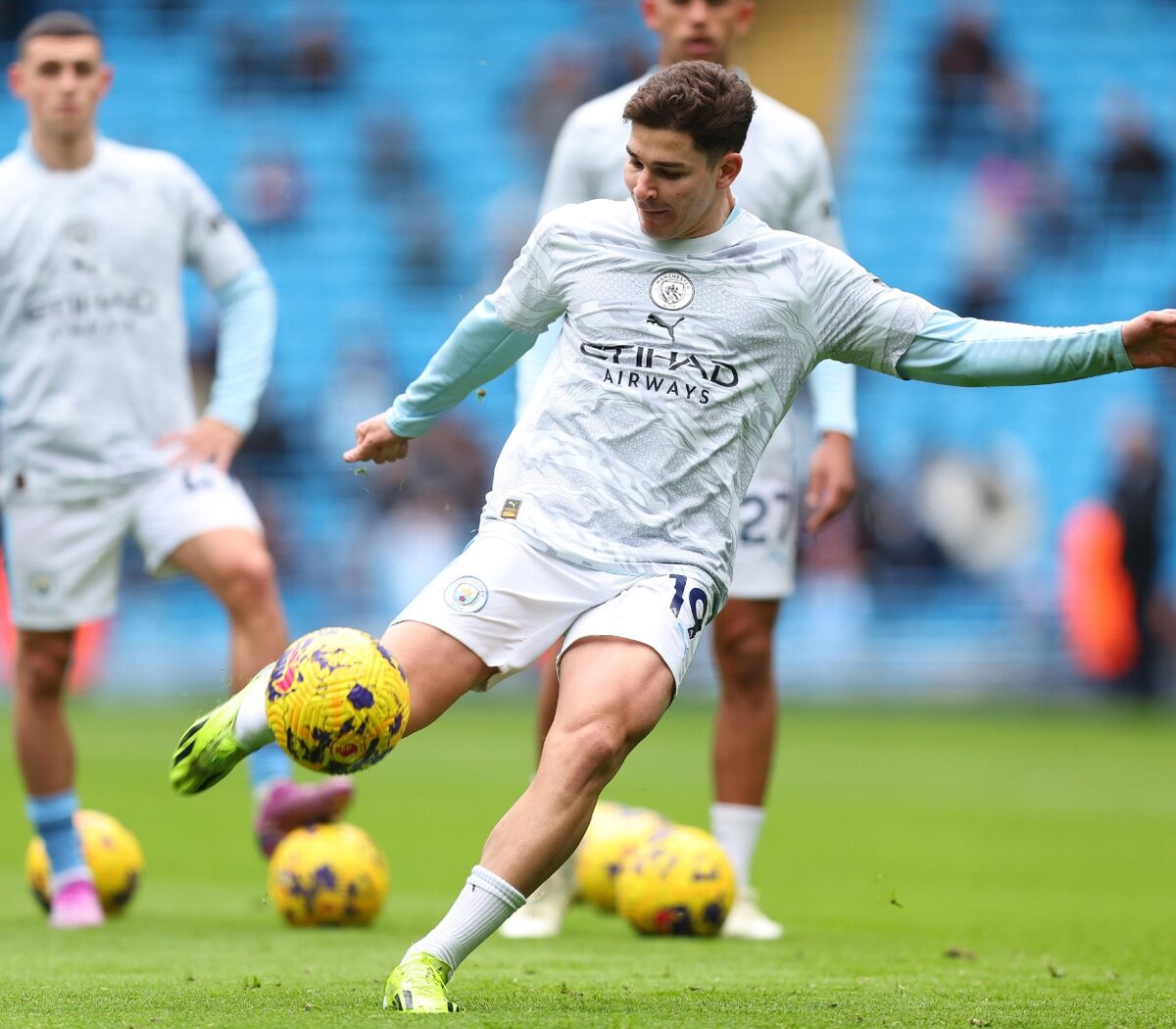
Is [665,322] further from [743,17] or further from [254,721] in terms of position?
[743,17]

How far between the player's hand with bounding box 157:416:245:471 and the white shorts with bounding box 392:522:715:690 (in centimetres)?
269

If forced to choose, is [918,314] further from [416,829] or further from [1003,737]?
[1003,737]

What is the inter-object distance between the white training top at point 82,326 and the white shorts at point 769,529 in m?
2.31

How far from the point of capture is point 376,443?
565 centimetres

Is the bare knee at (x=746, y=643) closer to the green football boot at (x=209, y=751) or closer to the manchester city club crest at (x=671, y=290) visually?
the manchester city club crest at (x=671, y=290)

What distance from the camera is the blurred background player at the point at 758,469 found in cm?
717

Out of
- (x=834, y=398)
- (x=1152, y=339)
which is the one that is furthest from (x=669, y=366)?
(x=834, y=398)

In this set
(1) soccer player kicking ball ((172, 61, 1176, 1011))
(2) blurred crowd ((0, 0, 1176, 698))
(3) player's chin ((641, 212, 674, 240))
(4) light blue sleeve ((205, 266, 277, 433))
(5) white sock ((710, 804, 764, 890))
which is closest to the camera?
(1) soccer player kicking ball ((172, 61, 1176, 1011))

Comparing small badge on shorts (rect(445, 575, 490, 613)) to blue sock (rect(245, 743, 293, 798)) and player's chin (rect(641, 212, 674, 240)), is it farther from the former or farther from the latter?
blue sock (rect(245, 743, 293, 798))

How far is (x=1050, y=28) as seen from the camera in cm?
2262

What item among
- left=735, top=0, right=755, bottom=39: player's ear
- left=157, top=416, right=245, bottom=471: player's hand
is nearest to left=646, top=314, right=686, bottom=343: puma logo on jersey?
left=735, top=0, right=755, bottom=39: player's ear

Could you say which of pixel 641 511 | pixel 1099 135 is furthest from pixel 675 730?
pixel 641 511

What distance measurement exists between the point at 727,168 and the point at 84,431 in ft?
10.9

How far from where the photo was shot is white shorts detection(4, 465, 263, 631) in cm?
767
